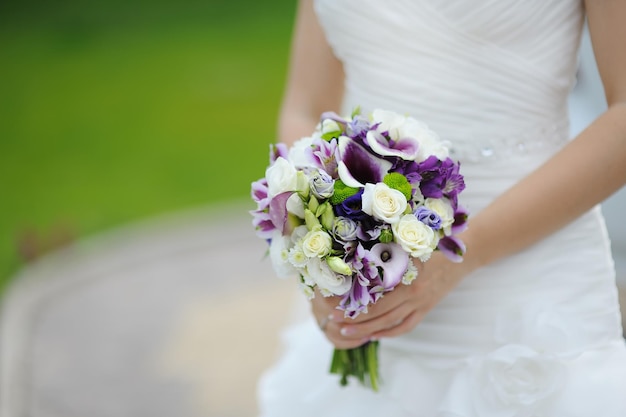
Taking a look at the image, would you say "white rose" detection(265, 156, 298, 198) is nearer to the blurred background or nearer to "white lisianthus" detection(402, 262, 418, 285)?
"white lisianthus" detection(402, 262, 418, 285)

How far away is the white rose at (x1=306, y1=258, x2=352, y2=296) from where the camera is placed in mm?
1533

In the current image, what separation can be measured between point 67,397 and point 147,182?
3226mm

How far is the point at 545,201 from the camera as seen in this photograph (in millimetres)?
1688

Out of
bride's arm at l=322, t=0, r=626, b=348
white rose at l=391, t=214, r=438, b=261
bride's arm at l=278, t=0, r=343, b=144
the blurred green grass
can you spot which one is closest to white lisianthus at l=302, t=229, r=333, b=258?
white rose at l=391, t=214, r=438, b=261

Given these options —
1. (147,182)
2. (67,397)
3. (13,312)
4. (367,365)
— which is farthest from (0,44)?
(367,365)

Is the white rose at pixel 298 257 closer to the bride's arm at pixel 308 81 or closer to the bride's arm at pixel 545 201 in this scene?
the bride's arm at pixel 545 201

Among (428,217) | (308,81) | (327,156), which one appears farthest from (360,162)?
(308,81)

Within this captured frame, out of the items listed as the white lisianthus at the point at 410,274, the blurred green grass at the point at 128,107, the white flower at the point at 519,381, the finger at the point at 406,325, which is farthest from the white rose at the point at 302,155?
the blurred green grass at the point at 128,107

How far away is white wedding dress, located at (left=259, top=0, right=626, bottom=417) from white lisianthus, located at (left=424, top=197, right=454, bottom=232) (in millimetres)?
275

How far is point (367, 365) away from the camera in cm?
187

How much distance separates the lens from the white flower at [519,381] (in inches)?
65.5

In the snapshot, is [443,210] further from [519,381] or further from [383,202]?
[519,381]

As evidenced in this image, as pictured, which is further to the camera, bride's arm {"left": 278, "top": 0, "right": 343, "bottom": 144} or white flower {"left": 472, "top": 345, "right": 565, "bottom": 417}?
bride's arm {"left": 278, "top": 0, "right": 343, "bottom": 144}

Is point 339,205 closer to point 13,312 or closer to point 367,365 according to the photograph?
point 367,365
